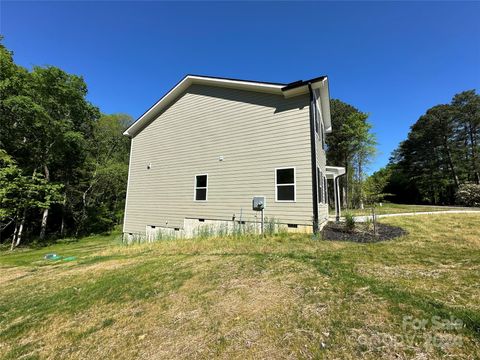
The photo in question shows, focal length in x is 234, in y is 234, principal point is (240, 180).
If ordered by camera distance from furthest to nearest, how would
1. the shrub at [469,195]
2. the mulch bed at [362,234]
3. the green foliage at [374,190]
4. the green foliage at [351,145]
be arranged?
the green foliage at [351,145] < the shrub at [469,195] < the green foliage at [374,190] < the mulch bed at [362,234]

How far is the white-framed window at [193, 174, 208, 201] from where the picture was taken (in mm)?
11094

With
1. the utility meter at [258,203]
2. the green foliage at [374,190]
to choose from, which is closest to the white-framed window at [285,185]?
the utility meter at [258,203]

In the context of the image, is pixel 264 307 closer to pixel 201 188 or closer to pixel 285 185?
pixel 285 185

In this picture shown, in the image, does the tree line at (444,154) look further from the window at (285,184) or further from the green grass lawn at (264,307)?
the green grass lawn at (264,307)

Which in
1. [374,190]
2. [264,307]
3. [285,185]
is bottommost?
[264,307]

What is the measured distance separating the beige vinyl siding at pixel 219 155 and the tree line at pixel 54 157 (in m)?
8.21

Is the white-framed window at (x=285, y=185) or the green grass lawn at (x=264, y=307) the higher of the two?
the white-framed window at (x=285, y=185)

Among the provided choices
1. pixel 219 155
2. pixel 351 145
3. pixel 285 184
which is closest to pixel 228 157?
pixel 219 155

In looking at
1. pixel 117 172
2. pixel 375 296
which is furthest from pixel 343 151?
pixel 375 296

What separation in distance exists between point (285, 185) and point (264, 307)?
605 centimetres

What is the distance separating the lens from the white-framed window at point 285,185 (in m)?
8.83

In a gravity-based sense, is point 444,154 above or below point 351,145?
above

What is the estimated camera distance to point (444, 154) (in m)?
31.1

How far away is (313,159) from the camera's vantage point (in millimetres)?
8414
